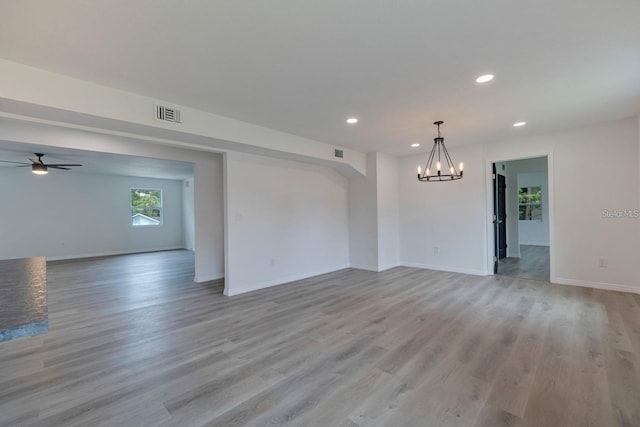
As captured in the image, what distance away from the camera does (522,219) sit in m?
10.3

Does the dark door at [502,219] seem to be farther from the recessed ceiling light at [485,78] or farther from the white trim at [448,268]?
the recessed ceiling light at [485,78]

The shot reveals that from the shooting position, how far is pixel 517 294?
14.7ft

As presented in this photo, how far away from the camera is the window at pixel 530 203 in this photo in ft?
32.6

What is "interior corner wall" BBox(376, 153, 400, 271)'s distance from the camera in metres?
6.33

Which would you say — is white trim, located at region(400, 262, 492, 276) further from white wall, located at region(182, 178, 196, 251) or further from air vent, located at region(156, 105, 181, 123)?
white wall, located at region(182, 178, 196, 251)

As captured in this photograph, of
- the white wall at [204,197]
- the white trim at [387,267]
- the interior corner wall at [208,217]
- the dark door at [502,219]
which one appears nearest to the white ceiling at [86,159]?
the white wall at [204,197]

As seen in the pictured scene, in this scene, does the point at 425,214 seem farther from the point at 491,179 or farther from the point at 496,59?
the point at 496,59

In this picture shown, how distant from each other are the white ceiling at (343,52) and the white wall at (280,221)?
1.58 m

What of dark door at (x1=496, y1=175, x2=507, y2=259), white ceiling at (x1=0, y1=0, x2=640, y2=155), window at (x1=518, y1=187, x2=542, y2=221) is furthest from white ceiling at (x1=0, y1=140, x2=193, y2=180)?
window at (x1=518, y1=187, x2=542, y2=221)

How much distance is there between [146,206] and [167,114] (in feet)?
27.2

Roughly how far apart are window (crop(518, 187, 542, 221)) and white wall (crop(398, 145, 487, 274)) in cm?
554

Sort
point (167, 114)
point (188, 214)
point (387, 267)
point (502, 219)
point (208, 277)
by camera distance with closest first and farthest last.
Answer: point (167, 114)
point (208, 277)
point (387, 267)
point (502, 219)
point (188, 214)

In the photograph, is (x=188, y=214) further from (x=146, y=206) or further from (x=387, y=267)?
(x=387, y=267)

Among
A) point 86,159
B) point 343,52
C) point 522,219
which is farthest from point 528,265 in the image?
point 86,159
